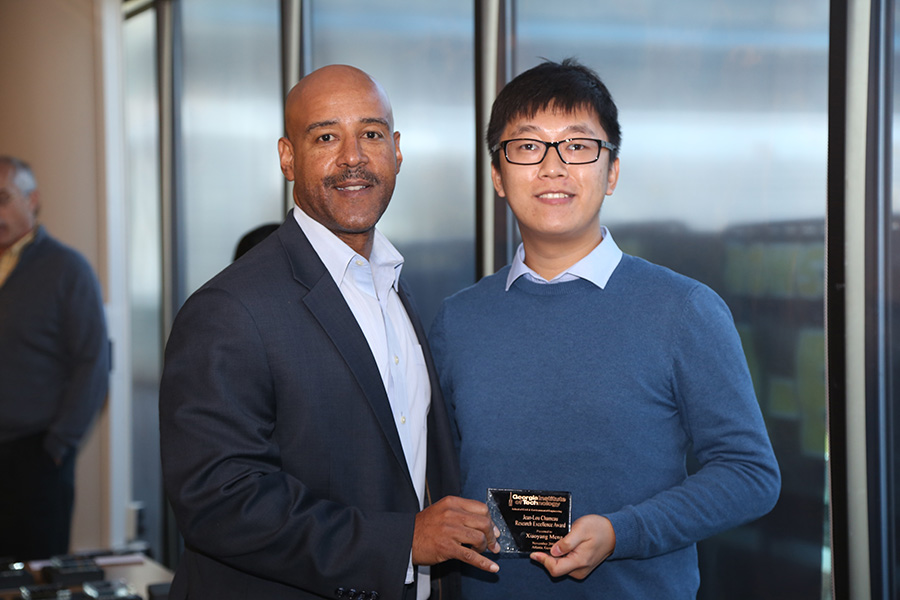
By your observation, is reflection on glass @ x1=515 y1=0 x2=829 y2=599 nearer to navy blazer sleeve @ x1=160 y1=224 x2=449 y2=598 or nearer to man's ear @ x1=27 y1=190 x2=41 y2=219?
navy blazer sleeve @ x1=160 y1=224 x2=449 y2=598

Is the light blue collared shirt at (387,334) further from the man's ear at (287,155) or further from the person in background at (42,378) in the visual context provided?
the person in background at (42,378)

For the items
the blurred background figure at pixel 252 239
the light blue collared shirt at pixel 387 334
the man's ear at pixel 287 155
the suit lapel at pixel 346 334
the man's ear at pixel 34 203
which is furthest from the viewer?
the man's ear at pixel 34 203

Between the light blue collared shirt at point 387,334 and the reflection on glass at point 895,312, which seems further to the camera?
the reflection on glass at point 895,312

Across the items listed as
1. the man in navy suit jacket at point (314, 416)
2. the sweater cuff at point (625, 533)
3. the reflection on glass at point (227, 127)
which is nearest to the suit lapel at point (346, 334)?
the man in navy suit jacket at point (314, 416)

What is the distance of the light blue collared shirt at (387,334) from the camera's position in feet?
5.72

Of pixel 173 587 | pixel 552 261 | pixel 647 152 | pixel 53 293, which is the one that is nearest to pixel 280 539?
pixel 173 587

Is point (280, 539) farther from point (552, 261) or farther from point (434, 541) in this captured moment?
point (552, 261)

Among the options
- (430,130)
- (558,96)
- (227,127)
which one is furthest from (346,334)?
(227,127)

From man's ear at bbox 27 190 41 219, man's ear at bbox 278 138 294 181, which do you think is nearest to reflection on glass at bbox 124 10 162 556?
man's ear at bbox 27 190 41 219

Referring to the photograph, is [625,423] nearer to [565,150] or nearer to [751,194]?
[565,150]

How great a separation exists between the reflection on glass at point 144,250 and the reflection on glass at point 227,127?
312 millimetres

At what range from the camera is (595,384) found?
1745 millimetres

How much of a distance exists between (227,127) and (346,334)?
3661 millimetres

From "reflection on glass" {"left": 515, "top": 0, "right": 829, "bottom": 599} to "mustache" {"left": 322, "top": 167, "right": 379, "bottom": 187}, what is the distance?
3.98 ft
